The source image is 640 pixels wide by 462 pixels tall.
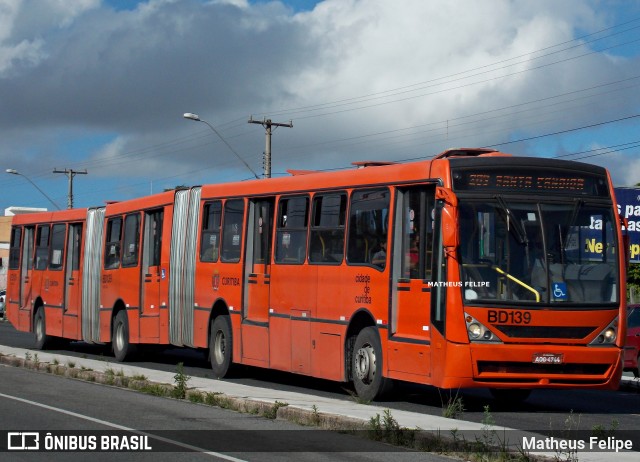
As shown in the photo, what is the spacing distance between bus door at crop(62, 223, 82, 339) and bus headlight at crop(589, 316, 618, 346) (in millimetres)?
16136

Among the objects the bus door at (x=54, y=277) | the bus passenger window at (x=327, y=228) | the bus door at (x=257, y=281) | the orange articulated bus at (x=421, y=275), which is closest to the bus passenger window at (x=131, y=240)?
the orange articulated bus at (x=421, y=275)

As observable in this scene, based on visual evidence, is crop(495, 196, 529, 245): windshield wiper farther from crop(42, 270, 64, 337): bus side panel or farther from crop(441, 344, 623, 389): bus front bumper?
crop(42, 270, 64, 337): bus side panel

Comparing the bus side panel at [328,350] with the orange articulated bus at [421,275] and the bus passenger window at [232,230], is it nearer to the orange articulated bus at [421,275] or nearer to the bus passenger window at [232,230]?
the orange articulated bus at [421,275]

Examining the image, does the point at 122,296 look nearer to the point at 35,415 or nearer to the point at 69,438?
the point at 35,415

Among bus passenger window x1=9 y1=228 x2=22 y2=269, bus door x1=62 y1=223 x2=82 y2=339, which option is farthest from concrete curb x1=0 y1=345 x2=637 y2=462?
bus passenger window x1=9 y1=228 x2=22 y2=269

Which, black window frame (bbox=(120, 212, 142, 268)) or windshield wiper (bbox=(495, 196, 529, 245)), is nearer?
windshield wiper (bbox=(495, 196, 529, 245))

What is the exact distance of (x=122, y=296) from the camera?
25812 mm

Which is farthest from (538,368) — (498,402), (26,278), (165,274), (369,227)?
(26,278)

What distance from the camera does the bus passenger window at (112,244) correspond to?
2641cm

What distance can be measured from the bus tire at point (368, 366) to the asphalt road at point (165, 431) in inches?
90.1

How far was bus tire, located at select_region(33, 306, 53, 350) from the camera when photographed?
3002 centimetres

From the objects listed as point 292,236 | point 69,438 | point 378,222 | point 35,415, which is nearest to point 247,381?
point 292,236

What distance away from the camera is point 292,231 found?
733 inches

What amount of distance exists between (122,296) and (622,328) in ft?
44.6
